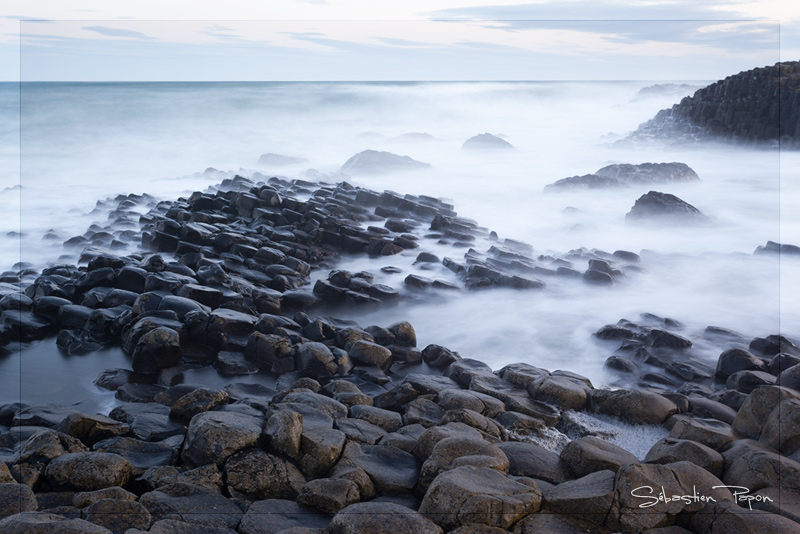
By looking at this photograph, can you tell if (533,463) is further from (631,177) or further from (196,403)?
(631,177)

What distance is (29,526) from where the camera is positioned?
6.88ft

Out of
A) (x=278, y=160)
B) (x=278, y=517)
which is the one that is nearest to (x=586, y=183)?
(x=278, y=160)

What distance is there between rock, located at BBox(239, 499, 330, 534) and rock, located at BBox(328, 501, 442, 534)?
250 mm

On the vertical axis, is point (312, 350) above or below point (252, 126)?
below

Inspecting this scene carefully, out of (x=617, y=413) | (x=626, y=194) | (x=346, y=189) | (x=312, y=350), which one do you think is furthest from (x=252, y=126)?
(x=617, y=413)

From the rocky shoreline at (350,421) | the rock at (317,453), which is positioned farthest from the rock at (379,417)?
the rock at (317,453)

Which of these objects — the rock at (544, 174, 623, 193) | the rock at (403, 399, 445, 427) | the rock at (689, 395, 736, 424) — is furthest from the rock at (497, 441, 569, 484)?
the rock at (544, 174, 623, 193)

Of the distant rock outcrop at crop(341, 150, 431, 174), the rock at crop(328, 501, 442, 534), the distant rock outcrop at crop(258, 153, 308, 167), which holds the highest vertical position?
the distant rock outcrop at crop(341, 150, 431, 174)

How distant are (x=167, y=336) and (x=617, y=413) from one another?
354cm

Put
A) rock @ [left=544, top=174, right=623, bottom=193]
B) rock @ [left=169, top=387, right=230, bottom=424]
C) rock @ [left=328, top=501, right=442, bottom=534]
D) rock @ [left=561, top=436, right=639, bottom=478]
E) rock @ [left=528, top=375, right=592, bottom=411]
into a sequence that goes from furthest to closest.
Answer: rock @ [left=544, top=174, right=623, bottom=193] → rock @ [left=528, top=375, right=592, bottom=411] → rock @ [left=169, top=387, right=230, bottom=424] → rock @ [left=561, top=436, right=639, bottom=478] → rock @ [left=328, top=501, right=442, bottom=534]

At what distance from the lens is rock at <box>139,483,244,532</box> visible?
256 centimetres

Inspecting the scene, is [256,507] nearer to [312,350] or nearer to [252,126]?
[312,350]

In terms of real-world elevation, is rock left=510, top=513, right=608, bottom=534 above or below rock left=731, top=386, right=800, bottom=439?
below

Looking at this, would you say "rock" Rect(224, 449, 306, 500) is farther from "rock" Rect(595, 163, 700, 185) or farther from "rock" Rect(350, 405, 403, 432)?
"rock" Rect(595, 163, 700, 185)
